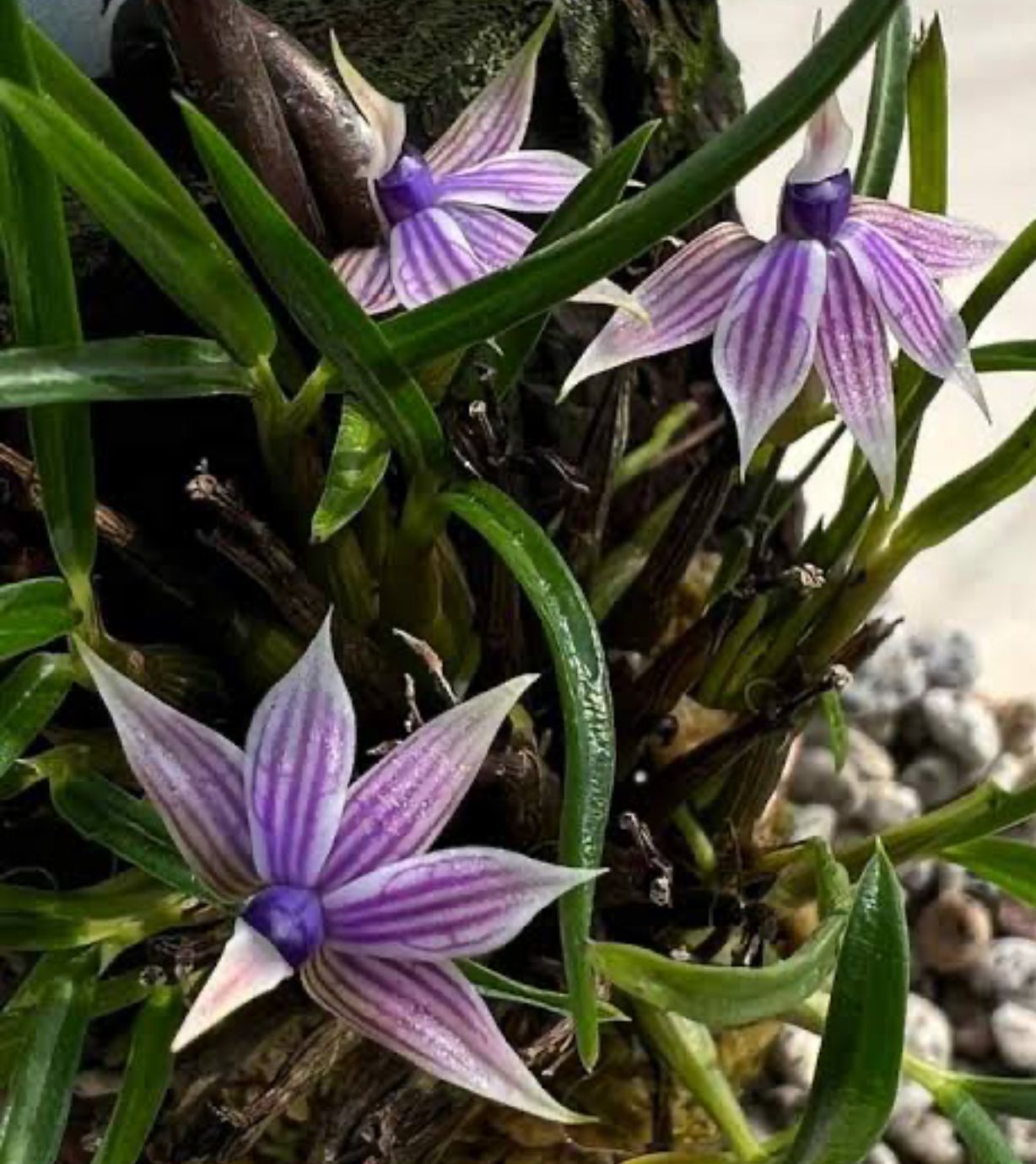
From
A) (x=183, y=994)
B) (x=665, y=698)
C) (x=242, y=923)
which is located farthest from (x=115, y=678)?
(x=665, y=698)

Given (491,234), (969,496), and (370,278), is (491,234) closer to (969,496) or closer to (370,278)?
(370,278)

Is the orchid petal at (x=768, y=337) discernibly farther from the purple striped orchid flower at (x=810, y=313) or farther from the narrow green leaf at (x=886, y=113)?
the narrow green leaf at (x=886, y=113)

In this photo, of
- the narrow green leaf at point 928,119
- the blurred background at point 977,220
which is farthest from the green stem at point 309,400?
the blurred background at point 977,220

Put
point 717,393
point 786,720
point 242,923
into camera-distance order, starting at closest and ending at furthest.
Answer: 1. point 242,923
2. point 786,720
3. point 717,393

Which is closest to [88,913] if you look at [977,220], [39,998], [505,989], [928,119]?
[39,998]

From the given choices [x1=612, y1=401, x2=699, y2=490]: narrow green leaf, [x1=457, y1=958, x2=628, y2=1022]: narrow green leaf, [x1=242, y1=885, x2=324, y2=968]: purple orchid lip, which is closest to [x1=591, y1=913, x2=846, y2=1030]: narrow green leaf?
[x1=457, y1=958, x2=628, y2=1022]: narrow green leaf

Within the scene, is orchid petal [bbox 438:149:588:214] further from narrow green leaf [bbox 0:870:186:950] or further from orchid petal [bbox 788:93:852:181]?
narrow green leaf [bbox 0:870:186:950]

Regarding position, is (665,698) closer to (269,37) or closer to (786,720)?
(786,720)
